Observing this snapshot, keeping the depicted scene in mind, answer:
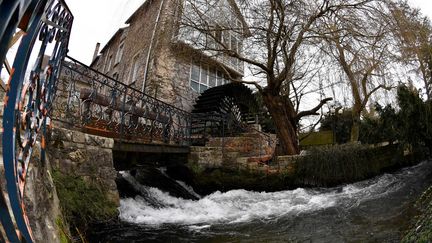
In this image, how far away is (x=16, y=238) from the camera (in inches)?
37.9

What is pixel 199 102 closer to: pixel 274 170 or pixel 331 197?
pixel 274 170

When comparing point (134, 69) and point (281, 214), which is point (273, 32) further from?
point (134, 69)

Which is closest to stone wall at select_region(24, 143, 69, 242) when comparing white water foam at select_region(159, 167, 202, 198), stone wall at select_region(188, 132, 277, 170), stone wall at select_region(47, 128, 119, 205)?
stone wall at select_region(47, 128, 119, 205)

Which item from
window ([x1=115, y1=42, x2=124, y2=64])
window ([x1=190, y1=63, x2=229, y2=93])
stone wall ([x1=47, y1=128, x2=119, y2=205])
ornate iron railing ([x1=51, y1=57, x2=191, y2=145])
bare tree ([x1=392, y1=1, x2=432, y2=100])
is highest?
window ([x1=115, y1=42, x2=124, y2=64])

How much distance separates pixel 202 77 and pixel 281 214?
8543mm

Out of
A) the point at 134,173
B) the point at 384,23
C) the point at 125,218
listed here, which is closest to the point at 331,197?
the point at 384,23

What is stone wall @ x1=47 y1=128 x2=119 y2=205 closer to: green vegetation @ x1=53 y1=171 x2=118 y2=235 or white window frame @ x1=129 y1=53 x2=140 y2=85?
green vegetation @ x1=53 y1=171 x2=118 y2=235

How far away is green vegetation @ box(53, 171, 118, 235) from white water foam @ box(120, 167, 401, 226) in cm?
77

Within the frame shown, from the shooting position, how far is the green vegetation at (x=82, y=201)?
317cm

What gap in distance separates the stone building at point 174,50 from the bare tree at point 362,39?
2.05m

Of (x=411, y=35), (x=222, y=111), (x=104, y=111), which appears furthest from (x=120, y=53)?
(x=411, y=35)

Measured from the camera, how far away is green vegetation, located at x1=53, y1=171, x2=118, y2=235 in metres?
3.17

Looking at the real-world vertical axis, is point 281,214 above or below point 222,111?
below

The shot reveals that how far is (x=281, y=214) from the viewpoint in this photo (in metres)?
4.59
